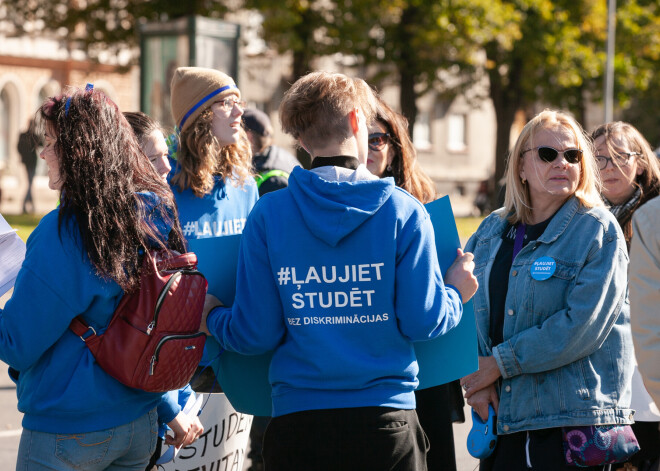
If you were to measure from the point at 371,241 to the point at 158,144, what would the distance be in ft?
4.50

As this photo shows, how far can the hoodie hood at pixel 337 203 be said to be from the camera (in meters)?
2.76

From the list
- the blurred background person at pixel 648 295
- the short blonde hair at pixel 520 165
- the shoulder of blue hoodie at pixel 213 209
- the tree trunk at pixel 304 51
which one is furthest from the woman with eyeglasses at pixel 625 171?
the tree trunk at pixel 304 51

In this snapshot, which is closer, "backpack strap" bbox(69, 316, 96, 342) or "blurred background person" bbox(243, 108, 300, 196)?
"backpack strap" bbox(69, 316, 96, 342)

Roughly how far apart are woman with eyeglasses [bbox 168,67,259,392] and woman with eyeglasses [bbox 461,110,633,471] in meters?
1.24

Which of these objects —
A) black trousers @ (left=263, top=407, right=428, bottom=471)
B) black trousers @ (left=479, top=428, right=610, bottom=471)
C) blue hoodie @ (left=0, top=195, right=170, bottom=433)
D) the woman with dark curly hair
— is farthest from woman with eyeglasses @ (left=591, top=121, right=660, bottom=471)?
blue hoodie @ (left=0, top=195, right=170, bottom=433)

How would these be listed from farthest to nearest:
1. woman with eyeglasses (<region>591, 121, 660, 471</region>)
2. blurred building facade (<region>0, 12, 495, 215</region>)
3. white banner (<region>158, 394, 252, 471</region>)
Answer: blurred building facade (<region>0, 12, 495, 215</region>)
woman with eyeglasses (<region>591, 121, 660, 471</region>)
white banner (<region>158, 394, 252, 471</region>)

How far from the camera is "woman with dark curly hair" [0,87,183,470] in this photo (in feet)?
8.91

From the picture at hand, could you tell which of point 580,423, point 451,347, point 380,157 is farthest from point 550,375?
point 380,157

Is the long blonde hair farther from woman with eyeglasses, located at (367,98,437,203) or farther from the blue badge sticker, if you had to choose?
the blue badge sticker

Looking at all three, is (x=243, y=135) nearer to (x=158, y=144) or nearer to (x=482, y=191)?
(x=158, y=144)

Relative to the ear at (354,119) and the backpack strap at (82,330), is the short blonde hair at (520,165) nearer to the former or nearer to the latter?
the ear at (354,119)

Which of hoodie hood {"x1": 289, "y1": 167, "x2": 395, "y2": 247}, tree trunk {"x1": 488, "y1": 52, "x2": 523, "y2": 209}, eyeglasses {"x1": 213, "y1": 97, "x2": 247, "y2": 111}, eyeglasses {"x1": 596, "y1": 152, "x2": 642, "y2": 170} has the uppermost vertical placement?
eyeglasses {"x1": 213, "y1": 97, "x2": 247, "y2": 111}

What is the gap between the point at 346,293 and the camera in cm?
276

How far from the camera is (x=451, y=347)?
3123 mm
